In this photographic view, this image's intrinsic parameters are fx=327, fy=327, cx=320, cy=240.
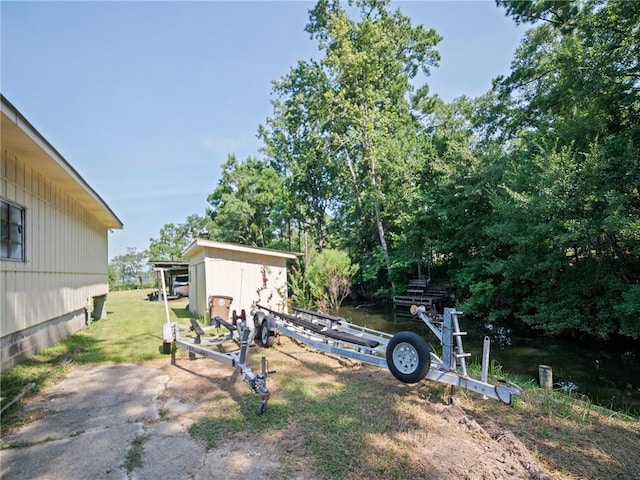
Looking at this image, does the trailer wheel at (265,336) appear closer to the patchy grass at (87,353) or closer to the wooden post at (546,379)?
the patchy grass at (87,353)

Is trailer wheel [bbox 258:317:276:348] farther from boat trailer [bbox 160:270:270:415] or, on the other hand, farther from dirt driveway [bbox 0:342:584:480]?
dirt driveway [bbox 0:342:584:480]

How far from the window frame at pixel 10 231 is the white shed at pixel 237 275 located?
455 cm

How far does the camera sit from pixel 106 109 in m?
10.0

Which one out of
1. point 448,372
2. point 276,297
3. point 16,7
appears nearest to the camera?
point 448,372

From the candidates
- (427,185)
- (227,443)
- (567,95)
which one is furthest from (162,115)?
(567,95)

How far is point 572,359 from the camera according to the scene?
8320 millimetres

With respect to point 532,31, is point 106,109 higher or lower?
lower

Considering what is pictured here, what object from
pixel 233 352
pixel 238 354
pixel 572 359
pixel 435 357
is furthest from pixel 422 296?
pixel 238 354

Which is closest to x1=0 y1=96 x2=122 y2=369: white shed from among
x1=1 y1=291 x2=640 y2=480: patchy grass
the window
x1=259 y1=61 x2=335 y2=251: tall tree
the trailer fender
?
the window

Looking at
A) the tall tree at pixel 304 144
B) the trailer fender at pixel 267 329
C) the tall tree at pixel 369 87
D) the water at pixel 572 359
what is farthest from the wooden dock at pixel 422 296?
the trailer fender at pixel 267 329

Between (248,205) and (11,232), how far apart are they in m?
23.3

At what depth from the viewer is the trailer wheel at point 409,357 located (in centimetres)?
414

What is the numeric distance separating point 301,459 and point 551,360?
314 inches

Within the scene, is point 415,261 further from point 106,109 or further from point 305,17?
point 305,17
